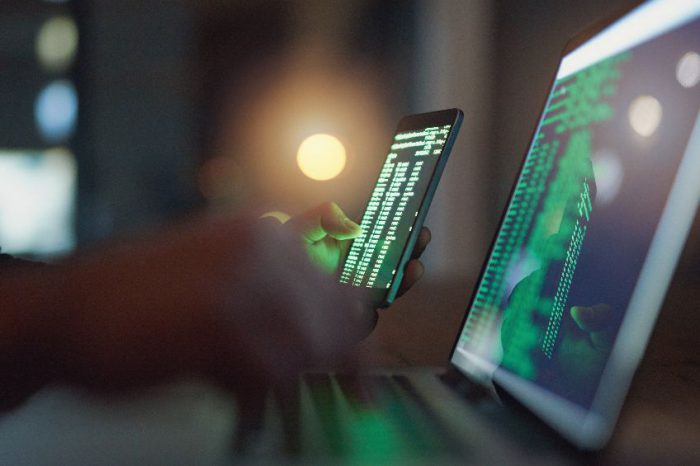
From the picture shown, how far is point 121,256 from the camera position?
750mm

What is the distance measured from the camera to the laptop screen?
380mm

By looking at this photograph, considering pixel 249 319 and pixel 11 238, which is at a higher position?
pixel 249 319

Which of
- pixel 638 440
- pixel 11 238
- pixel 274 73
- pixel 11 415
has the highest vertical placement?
pixel 274 73

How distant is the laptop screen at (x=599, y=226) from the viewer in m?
0.38

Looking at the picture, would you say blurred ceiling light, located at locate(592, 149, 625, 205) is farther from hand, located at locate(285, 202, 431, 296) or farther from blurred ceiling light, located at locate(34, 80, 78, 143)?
blurred ceiling light, located at locate(34, 80, 78, 143)

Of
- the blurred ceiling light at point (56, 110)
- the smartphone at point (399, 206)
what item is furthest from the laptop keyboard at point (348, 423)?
the blurred ceiling light at point (56, 110)

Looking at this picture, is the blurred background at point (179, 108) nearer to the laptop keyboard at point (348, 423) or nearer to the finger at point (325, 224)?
the finger at point (325, 224)

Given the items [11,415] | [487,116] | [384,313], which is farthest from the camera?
[487,116]

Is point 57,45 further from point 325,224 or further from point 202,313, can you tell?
point 202,313

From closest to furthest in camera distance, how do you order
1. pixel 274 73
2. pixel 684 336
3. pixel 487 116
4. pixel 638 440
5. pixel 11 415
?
pixel 638 440
pixel 11 415
pixel 684 336
pixel 487 116
pixel 274 73

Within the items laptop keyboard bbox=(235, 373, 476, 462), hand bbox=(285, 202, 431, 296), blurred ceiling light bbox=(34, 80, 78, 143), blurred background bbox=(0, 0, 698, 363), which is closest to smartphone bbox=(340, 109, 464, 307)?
hand bbox=(285, 202, 431, 296)

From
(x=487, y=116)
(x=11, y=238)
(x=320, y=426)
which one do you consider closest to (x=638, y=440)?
(x=320, y=426)

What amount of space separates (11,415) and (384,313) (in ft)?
2.23

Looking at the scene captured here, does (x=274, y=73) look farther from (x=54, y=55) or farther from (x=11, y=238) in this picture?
(x=11, y=238)
